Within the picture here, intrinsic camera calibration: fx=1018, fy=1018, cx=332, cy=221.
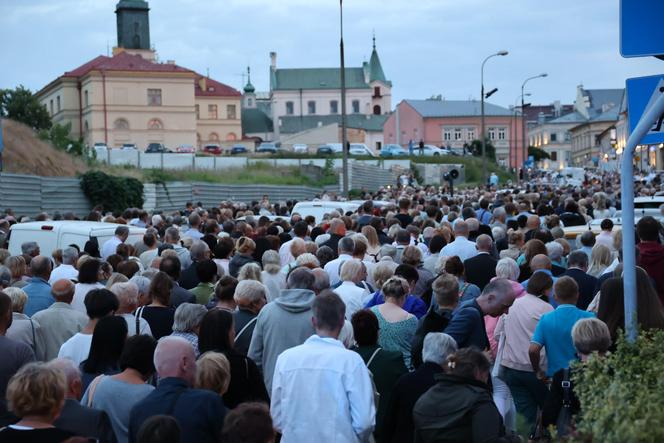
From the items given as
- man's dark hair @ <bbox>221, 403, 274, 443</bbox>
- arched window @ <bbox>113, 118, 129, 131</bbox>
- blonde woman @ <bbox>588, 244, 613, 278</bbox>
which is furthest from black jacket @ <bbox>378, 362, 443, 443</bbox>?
arched window @ <bbox>113, 118, 129, 131</bbox>

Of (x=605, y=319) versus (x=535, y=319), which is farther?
(x=535, y=319)

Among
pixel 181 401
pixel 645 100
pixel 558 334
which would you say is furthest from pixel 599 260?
pixel 181 401

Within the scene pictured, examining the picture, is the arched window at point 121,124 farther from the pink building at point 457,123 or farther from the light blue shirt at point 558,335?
the light blue shirt at point 558,335

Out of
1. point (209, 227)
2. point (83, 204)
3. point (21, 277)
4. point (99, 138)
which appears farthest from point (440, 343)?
point (99, 138)

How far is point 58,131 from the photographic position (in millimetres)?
57438

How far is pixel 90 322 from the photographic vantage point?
8266 millimetres

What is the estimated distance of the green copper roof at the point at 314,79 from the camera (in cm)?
16238

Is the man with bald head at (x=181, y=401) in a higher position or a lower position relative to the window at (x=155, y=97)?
lower

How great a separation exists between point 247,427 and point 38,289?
6216 millimetres

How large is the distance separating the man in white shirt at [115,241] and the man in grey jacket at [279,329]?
7.05m

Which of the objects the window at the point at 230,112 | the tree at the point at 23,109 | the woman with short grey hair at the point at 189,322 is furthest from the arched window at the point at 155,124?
the woman with short grey hair at the point at 189,322

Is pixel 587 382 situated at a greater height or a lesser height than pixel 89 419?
greater

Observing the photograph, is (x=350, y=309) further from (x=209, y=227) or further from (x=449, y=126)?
(x=449, y=126)

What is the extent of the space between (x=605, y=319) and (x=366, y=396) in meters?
2.52
